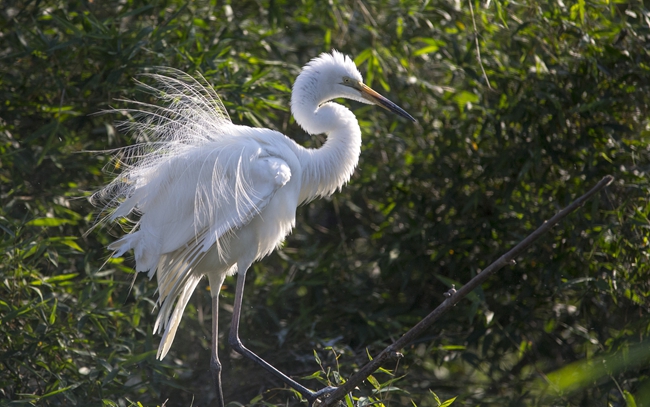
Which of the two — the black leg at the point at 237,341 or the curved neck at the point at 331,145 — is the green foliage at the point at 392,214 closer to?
the black leg at the point at 237,341

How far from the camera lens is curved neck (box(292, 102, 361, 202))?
2.44 m

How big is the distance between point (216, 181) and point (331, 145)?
1.64ft

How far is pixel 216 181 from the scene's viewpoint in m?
A: 2.18

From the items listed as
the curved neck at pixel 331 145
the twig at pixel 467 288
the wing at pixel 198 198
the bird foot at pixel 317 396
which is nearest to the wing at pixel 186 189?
the wing at pixel 198 198

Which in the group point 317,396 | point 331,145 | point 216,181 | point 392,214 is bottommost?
point 392,214

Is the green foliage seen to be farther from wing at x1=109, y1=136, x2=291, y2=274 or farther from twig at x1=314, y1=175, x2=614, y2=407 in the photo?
twig at x1=314, y1=175, x2=614, y2=407

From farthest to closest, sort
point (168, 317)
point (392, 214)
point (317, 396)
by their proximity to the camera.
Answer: point (392, 214) → point (168, 317) → point (317, 396)

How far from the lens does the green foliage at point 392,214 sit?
2.49 metres

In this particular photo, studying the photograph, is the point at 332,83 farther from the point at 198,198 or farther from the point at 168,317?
the point at 168,317

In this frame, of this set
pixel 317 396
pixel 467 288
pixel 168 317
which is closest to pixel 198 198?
pixel 168 317

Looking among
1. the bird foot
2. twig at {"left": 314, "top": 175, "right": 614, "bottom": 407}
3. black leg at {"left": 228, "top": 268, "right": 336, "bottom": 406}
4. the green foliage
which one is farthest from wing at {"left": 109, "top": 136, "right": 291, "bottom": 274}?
twig at {"left": 314, "top": 175, "right": 614, "bottom": 407}

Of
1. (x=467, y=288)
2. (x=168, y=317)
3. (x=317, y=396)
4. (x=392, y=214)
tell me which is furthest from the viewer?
(x=392, y=214)

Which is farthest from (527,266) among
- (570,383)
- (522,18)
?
(570,383)

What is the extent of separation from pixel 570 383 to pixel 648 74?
253cm
